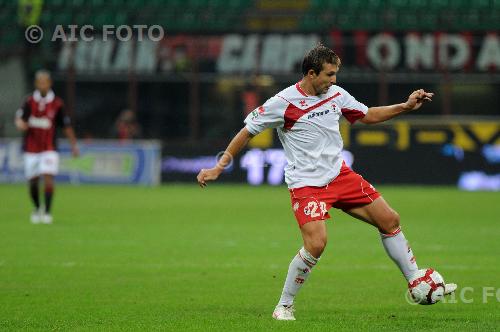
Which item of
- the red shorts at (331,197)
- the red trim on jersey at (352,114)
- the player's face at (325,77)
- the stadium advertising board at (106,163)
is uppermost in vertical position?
the player's face at (325,77)

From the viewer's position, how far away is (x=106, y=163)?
29.3 meters

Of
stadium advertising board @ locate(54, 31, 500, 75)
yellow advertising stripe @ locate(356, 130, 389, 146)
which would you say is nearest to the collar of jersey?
yellow advertising stripe @ locate(356, 130, 389, 146)

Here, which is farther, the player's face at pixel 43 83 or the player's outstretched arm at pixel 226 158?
the player's face at pixel 43 83

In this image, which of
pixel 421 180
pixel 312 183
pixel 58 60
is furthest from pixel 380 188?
pixel 312 183

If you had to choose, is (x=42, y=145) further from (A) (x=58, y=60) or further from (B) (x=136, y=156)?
(A) (x=58, y=60)

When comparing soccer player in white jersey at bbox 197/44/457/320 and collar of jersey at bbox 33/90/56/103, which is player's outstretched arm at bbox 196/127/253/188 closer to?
soccer player in white jersey at bbox 197/44/457/320

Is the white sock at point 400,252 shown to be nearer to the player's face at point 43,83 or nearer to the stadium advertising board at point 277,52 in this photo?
the player's face at point 43,83

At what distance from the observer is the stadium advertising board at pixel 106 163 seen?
29.1m

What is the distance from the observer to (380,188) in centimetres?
2736

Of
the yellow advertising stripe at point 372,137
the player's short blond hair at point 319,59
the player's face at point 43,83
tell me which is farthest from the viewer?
the yellow advertising stripe at point 372,137

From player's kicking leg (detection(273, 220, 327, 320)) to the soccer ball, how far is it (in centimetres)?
78

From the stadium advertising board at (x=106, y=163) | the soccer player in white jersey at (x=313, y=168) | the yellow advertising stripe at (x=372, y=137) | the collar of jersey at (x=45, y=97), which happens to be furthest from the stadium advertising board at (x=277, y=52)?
the soccer player in white jersey at (x=313, y=168)

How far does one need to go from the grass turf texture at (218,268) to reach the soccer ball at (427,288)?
180mm

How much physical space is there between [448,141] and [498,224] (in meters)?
10.5
